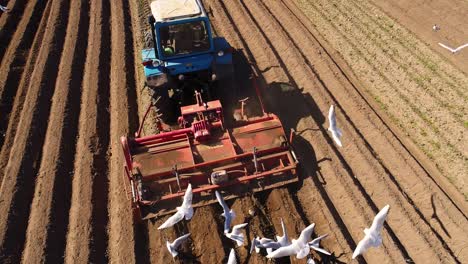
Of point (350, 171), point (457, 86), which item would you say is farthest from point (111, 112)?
point (457, 86)

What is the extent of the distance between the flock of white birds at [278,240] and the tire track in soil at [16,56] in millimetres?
4440

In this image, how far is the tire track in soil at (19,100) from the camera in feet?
25.6

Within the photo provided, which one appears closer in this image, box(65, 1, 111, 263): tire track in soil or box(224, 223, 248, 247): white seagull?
box(224, 223, 248, 247): white seagull

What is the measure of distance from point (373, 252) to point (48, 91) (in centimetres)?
723

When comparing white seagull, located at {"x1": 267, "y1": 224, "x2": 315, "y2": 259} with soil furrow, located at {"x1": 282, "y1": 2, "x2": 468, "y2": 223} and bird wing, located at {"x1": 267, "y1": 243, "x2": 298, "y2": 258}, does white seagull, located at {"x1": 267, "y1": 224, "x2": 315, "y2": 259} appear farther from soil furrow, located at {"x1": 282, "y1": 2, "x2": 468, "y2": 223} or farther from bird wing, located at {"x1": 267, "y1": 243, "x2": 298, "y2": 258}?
soil furrow, located at {"x1": 282, "y1": 2, "x2": 468, "y2": 223}

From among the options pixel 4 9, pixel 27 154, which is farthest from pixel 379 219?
pixel 4 9

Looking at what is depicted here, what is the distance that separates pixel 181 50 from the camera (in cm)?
709

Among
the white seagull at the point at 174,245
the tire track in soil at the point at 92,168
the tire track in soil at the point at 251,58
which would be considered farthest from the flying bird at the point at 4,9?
the white seagull at the point at 174,245

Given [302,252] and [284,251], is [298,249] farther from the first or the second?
[284,251]

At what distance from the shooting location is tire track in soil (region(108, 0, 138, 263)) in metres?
6.04

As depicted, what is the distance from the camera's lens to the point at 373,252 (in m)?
5.64

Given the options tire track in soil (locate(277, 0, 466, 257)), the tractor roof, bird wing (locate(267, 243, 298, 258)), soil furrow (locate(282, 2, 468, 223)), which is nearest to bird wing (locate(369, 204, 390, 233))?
bird wing (locate(267, 243, 298, 258))

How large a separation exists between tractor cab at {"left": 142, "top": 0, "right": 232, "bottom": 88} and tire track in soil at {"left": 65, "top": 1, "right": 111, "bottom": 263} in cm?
177

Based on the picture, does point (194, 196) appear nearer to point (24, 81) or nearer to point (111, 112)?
point (111, 112)
